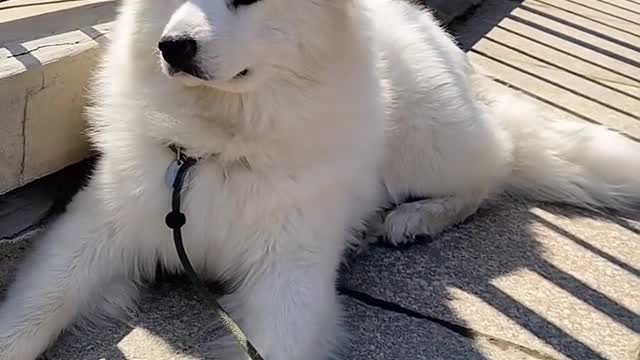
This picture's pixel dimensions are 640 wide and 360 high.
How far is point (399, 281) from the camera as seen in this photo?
9.58 feet

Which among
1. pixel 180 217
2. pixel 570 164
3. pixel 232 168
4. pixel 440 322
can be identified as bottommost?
pixel 440 322

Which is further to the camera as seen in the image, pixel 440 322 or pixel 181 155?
pixel 440 322

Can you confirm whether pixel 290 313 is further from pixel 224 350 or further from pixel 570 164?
pixel 570 164

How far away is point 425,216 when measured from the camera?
10.6 ft

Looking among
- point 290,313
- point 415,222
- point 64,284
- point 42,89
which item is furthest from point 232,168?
point 415,222

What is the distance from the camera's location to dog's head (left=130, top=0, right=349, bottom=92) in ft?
6.86

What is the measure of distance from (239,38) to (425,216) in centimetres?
135

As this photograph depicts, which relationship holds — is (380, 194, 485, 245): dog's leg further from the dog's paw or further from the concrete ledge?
the concrete ledge

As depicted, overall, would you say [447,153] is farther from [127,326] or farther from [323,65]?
[127,326]

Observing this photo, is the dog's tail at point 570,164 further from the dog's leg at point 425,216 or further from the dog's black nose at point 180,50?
the dog's black nose at point 180,50

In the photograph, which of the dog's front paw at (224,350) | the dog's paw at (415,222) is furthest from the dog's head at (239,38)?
the dog's paw at (415,222)

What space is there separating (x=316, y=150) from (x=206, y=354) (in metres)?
0.67

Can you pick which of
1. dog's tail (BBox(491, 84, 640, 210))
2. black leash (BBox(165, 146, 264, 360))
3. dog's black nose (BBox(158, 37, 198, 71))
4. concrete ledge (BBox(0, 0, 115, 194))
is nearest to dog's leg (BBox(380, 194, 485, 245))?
dog's tail (BBox(491, 84, 640, 210))

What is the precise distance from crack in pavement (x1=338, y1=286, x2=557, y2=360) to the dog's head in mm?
848
